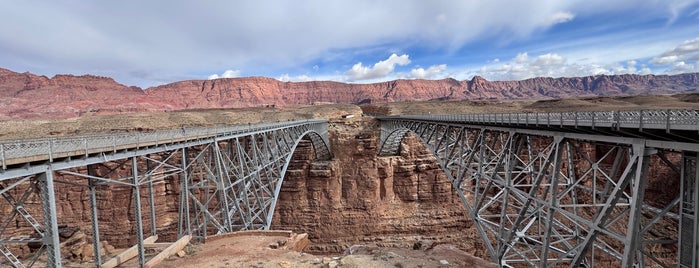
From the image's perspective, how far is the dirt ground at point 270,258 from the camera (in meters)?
13.2

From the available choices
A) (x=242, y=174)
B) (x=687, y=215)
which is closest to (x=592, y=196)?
(x=687, y=215)

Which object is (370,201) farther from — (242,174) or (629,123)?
(629,123)

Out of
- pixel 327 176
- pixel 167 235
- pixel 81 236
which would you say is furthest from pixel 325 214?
pixel 81 236

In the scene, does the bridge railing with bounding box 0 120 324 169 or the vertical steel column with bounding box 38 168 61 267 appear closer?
the bridge railing with bounding box 0 120 324 169

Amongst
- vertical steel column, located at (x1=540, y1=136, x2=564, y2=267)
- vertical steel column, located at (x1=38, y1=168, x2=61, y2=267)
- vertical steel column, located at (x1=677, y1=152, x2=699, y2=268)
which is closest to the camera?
vertical steel column, located at (x1=677, y1=152, x2=699, y2=268)

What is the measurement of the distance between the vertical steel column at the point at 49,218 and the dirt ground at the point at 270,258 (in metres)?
4.35

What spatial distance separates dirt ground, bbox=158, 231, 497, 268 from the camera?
13.2 meters

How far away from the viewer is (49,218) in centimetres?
861

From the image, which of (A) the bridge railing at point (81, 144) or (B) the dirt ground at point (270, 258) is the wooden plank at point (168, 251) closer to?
(B) the dirt ground at point (270, 258)

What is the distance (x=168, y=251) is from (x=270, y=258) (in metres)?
4.04

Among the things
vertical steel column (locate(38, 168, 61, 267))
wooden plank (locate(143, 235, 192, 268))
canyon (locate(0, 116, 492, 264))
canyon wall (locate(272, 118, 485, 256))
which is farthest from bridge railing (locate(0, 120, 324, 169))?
canyon wall (locate(272, 118, 485, 256))

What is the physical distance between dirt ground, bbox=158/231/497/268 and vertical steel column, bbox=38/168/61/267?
435cm

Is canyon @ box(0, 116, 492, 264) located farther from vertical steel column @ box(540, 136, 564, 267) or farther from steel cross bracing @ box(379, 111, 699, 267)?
vertical steel column @ box(540, 136, 564, 267)

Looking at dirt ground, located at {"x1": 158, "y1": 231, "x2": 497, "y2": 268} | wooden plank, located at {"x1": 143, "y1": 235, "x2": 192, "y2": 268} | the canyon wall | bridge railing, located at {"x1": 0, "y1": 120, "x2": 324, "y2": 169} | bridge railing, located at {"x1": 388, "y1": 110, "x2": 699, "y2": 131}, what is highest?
bridge railing, located at {"x1": 388, "y1": 110, "x2": 699, "y2": 131}
